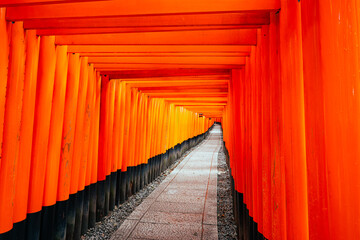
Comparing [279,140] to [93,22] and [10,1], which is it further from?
[10,1]

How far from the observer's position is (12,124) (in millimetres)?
2590

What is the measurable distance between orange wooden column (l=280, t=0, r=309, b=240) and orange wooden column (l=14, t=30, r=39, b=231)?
9.74 feet

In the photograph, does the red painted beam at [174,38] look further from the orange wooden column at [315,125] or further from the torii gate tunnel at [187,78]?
the orange wooden column at [315,125]

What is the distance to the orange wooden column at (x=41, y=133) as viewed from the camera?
9.76ft

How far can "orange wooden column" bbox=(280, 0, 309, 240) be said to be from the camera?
1.56 meters

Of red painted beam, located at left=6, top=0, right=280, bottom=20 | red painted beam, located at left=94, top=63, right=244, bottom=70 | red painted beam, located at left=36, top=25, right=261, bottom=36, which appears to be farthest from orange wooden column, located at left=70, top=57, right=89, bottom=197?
red painted beam, located at left=6, top=0, right=280, bottom=20

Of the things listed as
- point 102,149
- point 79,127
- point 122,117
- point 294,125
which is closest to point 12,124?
point 79,127

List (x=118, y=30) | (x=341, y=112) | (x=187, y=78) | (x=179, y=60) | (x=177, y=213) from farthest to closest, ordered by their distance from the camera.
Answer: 1. (x=177, y=213)
2. (x=187, y=78)
3. (x=179, y=60)
4. (x=118, y=30)
5. (x=341, y=112)

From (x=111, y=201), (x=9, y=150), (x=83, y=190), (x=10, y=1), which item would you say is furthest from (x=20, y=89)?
(x=111, y=201)

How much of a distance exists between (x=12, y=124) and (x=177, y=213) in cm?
415

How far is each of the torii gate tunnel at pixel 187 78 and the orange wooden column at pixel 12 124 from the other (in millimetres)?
12

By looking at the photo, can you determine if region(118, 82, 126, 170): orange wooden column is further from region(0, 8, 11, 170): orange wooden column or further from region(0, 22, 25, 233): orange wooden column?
region(0, 8, 11, 170): orange wooden column

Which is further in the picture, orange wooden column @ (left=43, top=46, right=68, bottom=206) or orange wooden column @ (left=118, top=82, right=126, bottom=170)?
orange wooden column @ (left=118, top=82, right=126, bottom=170)

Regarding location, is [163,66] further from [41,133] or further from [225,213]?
[225,213]
